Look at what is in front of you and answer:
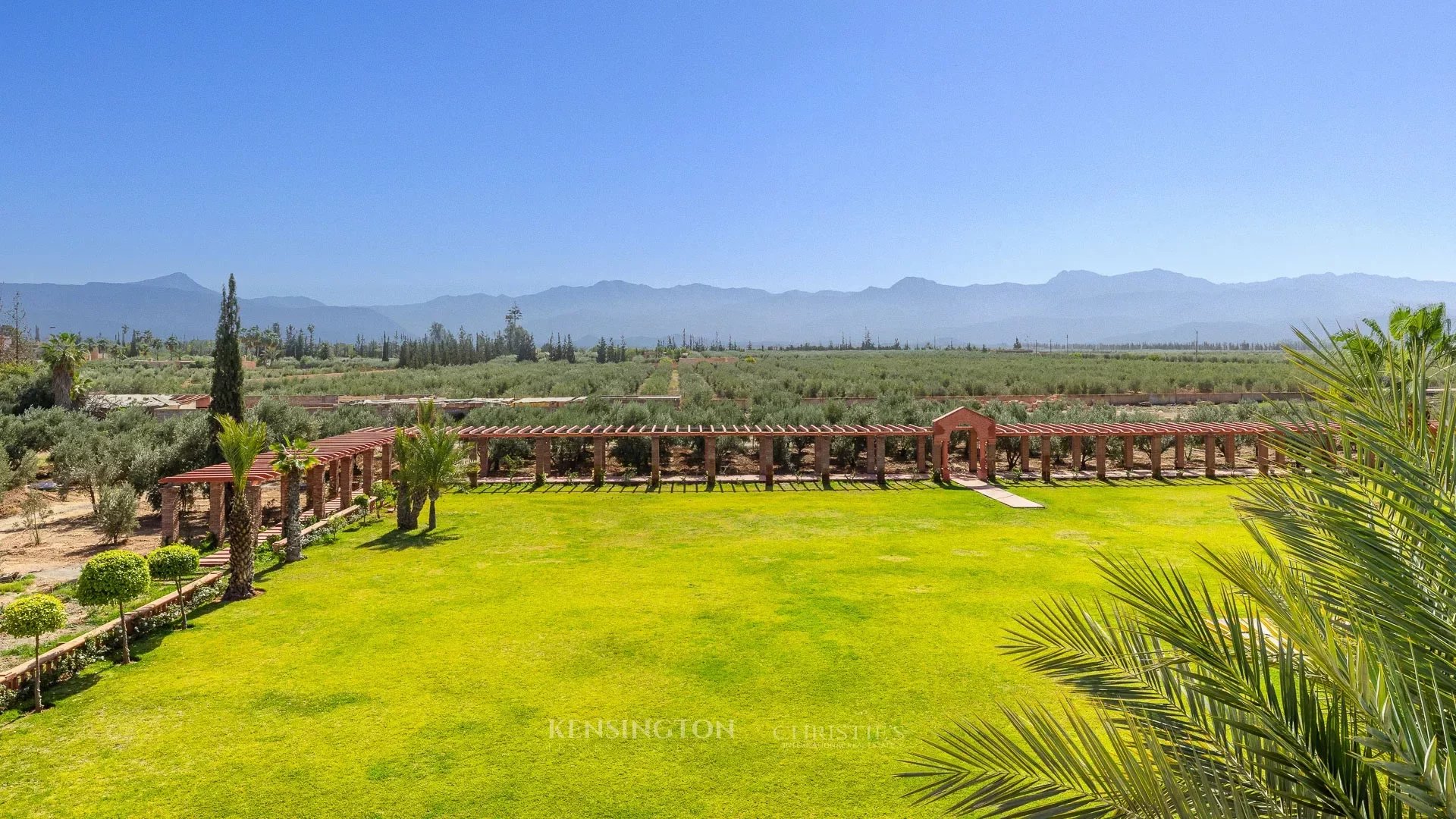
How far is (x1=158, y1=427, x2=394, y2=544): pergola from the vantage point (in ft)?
40.7

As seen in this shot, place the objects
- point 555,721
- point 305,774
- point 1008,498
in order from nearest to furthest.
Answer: point 305,774 < point 555,721 < point 1008,498

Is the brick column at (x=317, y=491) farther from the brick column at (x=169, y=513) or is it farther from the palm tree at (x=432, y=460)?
the brick column at (x=169, y=513)

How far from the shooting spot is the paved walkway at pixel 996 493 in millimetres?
16594

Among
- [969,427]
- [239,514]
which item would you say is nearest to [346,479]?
[239,514]

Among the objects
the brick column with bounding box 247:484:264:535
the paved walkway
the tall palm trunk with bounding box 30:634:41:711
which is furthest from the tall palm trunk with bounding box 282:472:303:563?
the paved walkway

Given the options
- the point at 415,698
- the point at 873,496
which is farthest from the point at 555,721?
the point at 873,496

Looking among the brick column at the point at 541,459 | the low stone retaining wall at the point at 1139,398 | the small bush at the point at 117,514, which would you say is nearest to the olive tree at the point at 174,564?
the small bush at the point at 117,514

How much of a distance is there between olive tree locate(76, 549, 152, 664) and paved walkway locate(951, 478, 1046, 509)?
48.6 feet

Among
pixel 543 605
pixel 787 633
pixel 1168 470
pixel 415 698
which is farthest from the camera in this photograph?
pixel 1168 470

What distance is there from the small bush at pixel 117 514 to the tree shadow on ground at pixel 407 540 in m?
4.04

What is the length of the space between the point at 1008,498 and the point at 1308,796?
51.2 feet

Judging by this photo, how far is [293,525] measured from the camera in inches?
478

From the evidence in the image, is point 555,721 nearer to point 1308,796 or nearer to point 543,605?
point 543,605

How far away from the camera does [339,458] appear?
15.6 m
